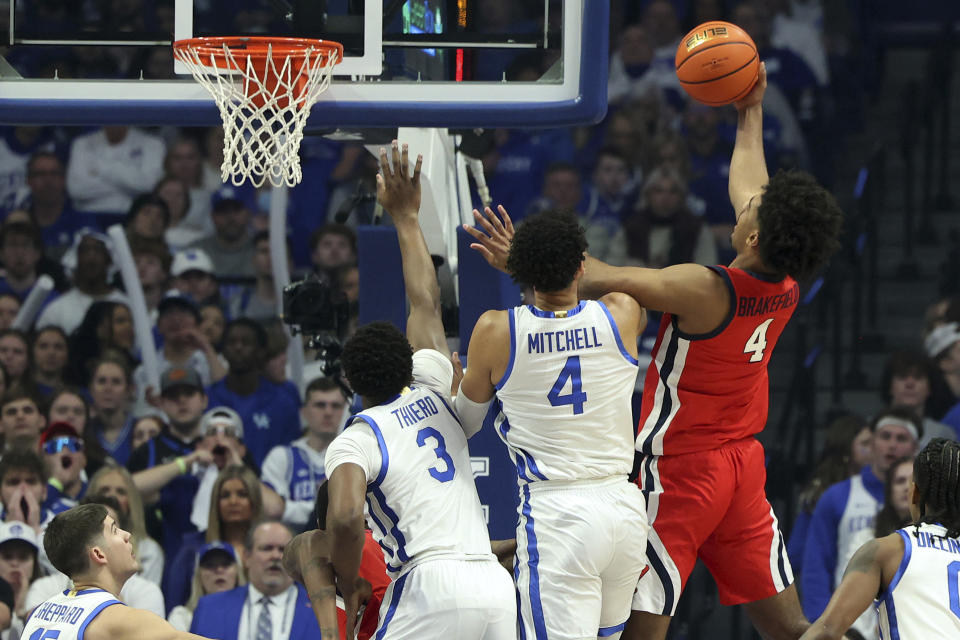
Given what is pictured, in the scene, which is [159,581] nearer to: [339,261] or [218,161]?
[339,261]

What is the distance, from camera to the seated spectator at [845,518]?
827 cm

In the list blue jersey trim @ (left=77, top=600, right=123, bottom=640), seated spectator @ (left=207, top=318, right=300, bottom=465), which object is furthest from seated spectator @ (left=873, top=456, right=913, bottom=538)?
blue jersey trim @ (left=77, top=600, right=123, bottom=640)

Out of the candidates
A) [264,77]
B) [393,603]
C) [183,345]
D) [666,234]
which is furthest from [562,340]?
[666,234]

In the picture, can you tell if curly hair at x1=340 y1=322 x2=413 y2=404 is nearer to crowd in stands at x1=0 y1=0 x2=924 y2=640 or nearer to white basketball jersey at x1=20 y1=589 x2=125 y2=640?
white basketball jersey at x1=20 y1=589 x2=125 y2=640

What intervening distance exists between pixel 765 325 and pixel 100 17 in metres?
8.57

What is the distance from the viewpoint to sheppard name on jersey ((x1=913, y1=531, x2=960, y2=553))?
4.57 m

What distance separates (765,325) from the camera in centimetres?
523

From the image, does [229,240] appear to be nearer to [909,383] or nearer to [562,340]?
[909,383]

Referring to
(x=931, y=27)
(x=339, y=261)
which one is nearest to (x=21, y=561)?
(x=339, y=261)

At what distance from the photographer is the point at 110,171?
11.3 meters

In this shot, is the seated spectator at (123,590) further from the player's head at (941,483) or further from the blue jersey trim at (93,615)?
the player's head at (941,483)

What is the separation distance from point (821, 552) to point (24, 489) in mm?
4550

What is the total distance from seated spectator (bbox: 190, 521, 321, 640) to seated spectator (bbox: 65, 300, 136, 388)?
2574 millimetres

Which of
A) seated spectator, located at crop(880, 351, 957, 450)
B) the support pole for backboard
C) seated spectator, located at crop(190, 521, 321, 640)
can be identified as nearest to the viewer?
seated spectator, located at crop(190, 521, 321, 640)
